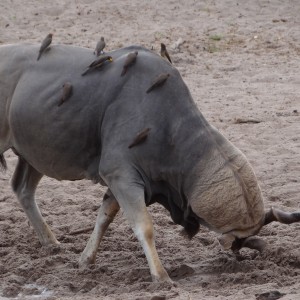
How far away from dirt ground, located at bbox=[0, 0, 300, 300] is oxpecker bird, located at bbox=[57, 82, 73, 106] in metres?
1.26

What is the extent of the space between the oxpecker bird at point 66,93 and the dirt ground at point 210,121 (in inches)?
49.4

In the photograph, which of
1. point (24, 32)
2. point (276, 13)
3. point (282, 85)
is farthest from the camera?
point (276, 13)

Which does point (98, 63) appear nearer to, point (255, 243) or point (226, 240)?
point (226, 240)

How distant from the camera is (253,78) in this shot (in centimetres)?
1348

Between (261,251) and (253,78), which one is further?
(253,78)

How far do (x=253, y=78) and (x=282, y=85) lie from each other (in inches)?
21.9

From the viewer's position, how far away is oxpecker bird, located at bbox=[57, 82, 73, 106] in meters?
7.38

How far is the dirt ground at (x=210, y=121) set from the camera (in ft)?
23.8

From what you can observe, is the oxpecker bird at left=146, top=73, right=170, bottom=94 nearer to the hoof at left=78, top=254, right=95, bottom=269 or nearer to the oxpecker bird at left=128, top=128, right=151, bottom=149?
the oxpecker bird at left=128, top=128, right=151, bottom=149

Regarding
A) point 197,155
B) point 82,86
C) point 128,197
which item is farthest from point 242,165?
point 82,86

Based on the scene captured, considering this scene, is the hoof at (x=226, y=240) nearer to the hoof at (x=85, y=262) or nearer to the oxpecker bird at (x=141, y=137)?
the oxpecker bird at (x=141, y=137)

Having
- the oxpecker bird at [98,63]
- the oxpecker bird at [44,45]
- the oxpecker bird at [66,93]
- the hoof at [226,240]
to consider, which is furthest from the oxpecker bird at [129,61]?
the hoof at [226,240]

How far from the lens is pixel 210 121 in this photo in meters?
11.5

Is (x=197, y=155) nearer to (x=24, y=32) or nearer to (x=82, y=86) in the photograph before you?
(x=82, y=86)
